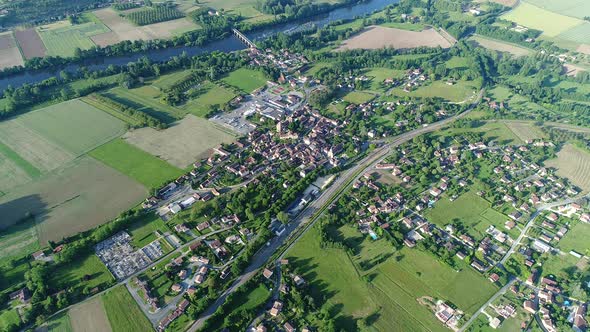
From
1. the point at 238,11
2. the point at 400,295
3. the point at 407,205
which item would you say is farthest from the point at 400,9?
the point at 400,295

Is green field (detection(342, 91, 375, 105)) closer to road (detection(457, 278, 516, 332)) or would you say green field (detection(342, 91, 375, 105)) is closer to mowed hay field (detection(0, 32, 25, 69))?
road (detection(457, 278, 516, 332))

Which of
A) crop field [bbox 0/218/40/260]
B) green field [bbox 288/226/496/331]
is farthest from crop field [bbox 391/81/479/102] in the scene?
crop field [bbox 0/218/40/260]

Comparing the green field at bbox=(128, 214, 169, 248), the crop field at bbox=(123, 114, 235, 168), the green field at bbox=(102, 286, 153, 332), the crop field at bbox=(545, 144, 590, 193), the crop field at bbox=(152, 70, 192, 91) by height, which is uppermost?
the crop field at bbox=(152, 70, 192, 91)

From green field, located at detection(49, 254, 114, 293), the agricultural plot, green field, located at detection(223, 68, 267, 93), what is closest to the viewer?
green field, located at detection(49, 254, 114, 293)

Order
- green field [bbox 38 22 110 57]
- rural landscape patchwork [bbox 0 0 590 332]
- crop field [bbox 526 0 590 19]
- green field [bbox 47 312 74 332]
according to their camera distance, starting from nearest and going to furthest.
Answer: green field [bbox 47 312 74 332] → rural landscape patchwork [bbox 0 0 590 332] → green field [bbox 38 22 110 57] → crop field [bbox 526 0 590 19]

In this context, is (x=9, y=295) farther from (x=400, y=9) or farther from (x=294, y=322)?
(x=400, y=9)

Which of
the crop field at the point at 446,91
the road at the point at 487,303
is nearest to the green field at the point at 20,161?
the road at the point at 487,303

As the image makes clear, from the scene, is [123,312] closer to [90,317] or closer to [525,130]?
[90,317]
